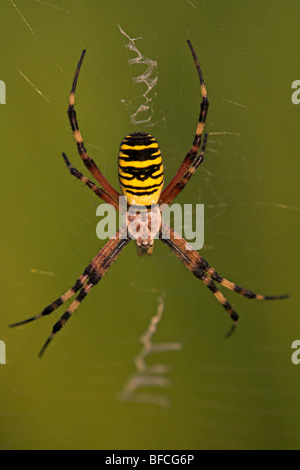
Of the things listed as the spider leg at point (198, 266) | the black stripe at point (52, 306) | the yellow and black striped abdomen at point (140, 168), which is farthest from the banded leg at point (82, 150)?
the black stripe at point (52, 306)

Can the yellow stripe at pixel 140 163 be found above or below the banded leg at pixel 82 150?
below

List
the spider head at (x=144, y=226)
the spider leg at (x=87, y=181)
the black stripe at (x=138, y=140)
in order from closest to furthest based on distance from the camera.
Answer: the black stripe at (x=138, y=140), the spider leg at (x=87, y=181), the spider head at (x=144, y=226)


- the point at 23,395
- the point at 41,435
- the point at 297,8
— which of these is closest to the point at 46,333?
the point at 23,395

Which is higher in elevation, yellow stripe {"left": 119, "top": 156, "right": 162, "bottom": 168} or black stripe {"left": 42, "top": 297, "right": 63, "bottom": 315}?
yellow stripe {"left": 119, "top": 156, "right": 162, "bottom": 168}

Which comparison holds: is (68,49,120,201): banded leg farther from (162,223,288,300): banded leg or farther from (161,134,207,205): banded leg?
(162,223,288,300): banded leg

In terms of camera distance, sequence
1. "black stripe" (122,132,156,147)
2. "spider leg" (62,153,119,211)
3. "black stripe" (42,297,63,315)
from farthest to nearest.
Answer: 1. "black stripe" (42,297,63,315)
2. "spider leg" (62,153,119,211)
3. "black stripe" (122,132,156,147)

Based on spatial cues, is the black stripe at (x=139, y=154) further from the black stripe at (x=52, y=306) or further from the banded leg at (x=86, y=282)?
the black stripe at (x=52, y=306)

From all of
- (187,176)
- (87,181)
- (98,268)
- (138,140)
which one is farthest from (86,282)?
(138,140)

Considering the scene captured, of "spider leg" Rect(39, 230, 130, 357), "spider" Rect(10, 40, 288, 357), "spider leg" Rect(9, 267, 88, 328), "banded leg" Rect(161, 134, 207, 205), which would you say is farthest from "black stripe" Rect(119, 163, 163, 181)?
"spider leg" Rect(9, 267, 88, 328)
